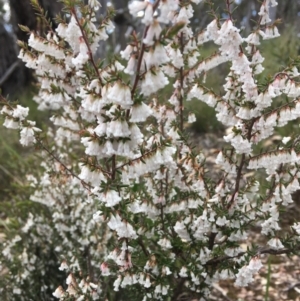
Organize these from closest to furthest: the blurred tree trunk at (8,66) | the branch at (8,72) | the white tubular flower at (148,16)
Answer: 1. the white tubular flower at (148,16)
2. the branch at (8,72)
3. the blurred tree trunk at (8,66)

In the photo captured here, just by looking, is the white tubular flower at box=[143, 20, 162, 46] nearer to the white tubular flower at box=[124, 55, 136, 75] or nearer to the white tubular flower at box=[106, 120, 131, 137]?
the white tubular flower at box=[124, 55, 136, 75]

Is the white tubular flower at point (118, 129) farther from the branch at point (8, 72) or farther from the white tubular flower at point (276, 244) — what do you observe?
the branch at point (8, 72)

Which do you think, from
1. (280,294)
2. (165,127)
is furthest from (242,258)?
(280,294)

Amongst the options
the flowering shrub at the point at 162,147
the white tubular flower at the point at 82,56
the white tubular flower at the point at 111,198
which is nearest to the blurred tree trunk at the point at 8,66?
the flowering shrub at the point at 162,147

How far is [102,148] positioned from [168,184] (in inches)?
34.6

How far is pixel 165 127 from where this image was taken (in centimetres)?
224

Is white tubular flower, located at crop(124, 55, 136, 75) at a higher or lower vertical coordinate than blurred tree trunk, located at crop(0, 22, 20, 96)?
lower

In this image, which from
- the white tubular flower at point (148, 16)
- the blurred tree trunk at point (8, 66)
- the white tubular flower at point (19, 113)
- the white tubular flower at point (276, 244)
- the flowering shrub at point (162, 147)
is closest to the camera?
the white tubular flower at point (148, 16)

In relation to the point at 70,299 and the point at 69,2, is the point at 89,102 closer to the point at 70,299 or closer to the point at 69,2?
the point at 69,2

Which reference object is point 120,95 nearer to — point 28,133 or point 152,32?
point 152,32

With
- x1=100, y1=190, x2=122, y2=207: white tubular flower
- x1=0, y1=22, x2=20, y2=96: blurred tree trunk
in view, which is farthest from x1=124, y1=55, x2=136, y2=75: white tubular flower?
x1=0, y1=22, x2=20, y2=96: blurred tree trunk

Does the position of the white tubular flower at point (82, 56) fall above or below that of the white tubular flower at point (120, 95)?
above

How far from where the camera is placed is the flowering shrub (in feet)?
4.75

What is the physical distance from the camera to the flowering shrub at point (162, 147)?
145 cm
